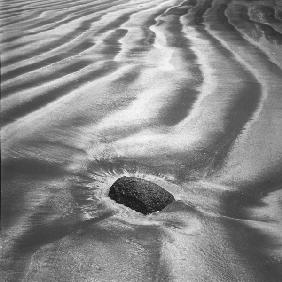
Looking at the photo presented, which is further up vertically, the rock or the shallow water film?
the rock

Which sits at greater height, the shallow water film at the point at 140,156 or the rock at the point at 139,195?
the rock at the point at 139,195

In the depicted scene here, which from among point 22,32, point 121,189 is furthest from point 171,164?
point 22,32

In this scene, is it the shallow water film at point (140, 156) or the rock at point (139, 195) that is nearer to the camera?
the shallow water film at point (140, 156)

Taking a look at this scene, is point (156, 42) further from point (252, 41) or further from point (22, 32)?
point (22, 32)

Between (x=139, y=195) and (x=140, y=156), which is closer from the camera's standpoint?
(x=139, y=195)
